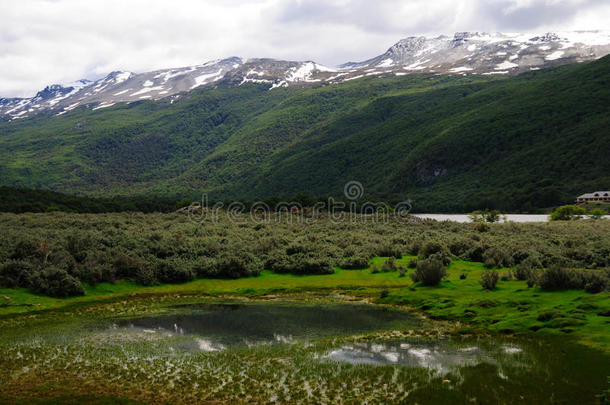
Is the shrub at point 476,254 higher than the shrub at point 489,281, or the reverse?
the shrub at point 489,281

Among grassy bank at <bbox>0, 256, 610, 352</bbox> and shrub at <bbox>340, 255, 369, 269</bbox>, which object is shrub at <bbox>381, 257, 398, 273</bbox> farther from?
shrub at <bbox>340, 255, 369, 269</bbox>

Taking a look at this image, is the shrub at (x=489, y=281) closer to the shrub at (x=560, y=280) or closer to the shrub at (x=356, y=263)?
the shrub at (x=560, y=280)

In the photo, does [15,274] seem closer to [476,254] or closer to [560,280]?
[560,280]

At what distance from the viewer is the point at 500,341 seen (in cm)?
1831

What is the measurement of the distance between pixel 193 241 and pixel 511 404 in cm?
3468

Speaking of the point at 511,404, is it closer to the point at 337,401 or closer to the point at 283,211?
the point at 337,401

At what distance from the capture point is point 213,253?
1612 inches

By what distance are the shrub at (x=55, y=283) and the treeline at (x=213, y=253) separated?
0.18ft

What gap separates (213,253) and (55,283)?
1438 centimetres

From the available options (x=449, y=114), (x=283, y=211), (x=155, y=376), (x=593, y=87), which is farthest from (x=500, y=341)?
(x=449, y=114)

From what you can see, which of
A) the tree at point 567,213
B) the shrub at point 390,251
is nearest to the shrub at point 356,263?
the shrub at point 390,251

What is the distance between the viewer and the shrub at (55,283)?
28312mm

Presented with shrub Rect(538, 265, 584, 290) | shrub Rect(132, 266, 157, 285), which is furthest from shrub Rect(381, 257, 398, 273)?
shrub Rect(132, 266, 157, 285)

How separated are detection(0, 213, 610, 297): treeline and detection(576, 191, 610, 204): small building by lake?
2616 inches
